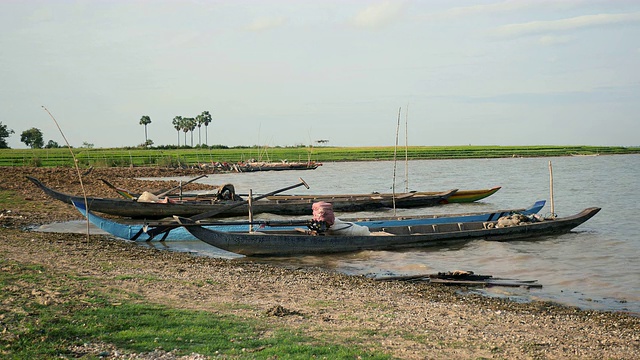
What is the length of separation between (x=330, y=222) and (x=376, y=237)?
1.16 meters

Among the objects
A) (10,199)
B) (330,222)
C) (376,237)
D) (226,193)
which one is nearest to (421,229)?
(376,237)

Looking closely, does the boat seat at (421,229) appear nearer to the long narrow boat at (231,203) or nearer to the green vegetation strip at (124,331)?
the long narrow boat at (231,203)

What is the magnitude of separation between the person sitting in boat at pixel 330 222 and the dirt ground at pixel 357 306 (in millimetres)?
1797

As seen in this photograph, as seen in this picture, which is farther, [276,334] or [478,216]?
[478,216]

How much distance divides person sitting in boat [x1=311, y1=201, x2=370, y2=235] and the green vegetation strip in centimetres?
655

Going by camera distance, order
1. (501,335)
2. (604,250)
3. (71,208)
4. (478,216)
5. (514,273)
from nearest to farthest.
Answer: (501,335)
(514,273)
(604,250)
(478,216)
(71,208)

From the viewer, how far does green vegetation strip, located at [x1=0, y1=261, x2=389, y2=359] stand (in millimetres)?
5090

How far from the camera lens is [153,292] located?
7.54 meters

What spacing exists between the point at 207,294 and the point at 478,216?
36.1 ft

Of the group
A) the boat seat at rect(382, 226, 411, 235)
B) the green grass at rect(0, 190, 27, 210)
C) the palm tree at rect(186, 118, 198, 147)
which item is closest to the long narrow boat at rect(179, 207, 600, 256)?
the boat seat at rect(382, 226, 411, 235)

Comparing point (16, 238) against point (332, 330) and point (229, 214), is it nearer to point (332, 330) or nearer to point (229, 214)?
point (332, 330)

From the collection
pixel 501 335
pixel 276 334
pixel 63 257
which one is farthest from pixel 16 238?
pixel 501 335

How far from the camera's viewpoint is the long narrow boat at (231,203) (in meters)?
19.0

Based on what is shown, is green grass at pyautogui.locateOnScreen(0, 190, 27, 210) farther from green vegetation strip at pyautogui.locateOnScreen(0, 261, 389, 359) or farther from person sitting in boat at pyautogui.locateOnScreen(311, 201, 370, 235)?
green vegetation strip at pyautogui.locateOnScreen(0, 261, 389, 359)
